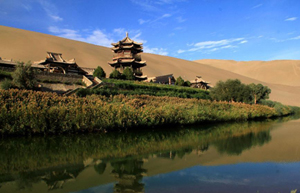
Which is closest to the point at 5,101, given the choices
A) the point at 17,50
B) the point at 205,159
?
the point at 205,159

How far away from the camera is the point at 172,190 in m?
5.00

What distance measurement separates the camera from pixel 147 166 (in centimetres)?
691

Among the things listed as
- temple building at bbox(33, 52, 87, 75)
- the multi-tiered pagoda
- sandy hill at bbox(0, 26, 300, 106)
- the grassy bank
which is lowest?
the grassy bank

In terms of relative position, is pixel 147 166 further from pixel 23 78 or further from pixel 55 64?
pixel 55 64

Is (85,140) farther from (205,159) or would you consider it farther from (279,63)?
(279,63)

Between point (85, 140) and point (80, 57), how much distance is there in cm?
6560

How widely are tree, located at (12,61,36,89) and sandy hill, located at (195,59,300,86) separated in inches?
3737

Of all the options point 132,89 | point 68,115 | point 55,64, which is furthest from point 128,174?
point 55,64

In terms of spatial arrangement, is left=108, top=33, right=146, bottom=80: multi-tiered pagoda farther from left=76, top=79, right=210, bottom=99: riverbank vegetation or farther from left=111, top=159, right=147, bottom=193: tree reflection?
left=111, top=159, right=147, bottom=193: tree reflection

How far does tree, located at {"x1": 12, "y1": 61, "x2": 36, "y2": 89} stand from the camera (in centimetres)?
2139

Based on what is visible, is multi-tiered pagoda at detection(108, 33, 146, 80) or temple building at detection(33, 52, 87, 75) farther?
multi-tiered pagoda at detection(108, 33, 146, 80)

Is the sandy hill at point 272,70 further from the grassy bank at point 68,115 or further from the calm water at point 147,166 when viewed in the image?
the calm water at point 147,166

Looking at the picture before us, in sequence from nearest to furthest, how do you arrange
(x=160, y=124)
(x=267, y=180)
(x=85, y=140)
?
(x=267, y=180) < (x=85, y=140) < (x=160, y=124)

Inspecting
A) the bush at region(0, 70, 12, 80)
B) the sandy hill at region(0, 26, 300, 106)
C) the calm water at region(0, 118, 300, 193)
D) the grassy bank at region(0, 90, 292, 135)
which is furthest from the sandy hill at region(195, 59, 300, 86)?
the calm water at region(0, 118, 300, 193)
